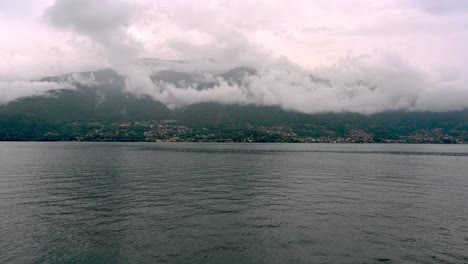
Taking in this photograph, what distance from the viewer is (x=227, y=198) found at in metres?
49.0

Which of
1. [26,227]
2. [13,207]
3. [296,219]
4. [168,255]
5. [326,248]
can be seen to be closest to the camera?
[168,255]

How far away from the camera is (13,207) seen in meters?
41.4

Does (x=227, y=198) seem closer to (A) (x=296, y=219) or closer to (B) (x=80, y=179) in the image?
(A) (x=296, y=219)

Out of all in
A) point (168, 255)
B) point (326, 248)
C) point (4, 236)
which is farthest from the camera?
point (4, 236)

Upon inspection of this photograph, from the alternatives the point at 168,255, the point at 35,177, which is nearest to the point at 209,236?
the point at 168,255

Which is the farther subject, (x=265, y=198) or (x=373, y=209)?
(x=265, y=198)

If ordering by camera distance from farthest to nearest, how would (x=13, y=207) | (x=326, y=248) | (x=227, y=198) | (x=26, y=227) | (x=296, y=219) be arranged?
(x=227, y=198) → (x=13, y=207) → (x=296, y=219) → (x=26, y=227) → (x=326, y=248)

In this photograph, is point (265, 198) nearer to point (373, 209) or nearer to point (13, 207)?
point (373, 209)

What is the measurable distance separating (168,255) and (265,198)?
2626 cm

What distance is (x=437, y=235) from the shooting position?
3159cm

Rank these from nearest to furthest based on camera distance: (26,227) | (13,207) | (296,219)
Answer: (26,227) → (296,219) → (13,207)

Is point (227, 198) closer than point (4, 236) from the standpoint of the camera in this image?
No

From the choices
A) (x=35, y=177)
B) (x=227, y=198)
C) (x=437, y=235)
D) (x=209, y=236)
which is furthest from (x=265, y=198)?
(x=35, y=177)

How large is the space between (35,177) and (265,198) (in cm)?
5602
